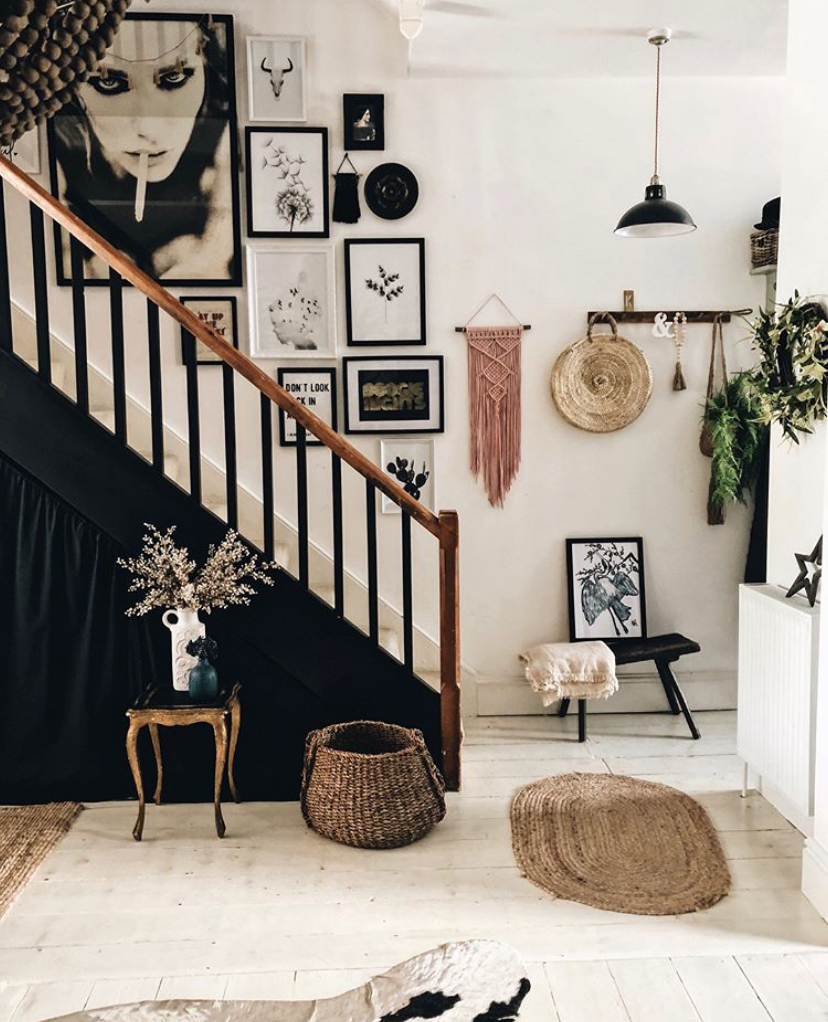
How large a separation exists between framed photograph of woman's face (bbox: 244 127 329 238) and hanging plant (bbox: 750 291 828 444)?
2.15m

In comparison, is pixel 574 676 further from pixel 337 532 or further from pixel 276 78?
pixel 276 78

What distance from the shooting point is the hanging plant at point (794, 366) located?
3.00m

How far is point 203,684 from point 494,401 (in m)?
2.06

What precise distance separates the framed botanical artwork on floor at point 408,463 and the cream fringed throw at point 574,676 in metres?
1.05

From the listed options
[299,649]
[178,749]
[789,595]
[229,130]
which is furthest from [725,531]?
[229,130]

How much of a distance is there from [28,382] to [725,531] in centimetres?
329

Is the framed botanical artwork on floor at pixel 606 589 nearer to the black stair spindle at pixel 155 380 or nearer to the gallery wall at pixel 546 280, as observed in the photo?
the gallery wall at pixel 546 280

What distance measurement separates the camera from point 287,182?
4258 millimetres

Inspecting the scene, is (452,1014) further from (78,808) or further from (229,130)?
(229,130)

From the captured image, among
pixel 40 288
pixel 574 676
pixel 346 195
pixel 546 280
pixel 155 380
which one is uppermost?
pixel 346 195

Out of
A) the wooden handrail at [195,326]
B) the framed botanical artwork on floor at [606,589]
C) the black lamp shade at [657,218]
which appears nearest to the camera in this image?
the wooden handrail at [195,326]

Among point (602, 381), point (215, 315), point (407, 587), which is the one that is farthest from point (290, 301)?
point (407, 587)

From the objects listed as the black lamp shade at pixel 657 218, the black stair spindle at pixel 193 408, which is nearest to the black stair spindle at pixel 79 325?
the black stair spindle at pixel 193 408

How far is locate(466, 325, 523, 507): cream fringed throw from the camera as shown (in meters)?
4.39
